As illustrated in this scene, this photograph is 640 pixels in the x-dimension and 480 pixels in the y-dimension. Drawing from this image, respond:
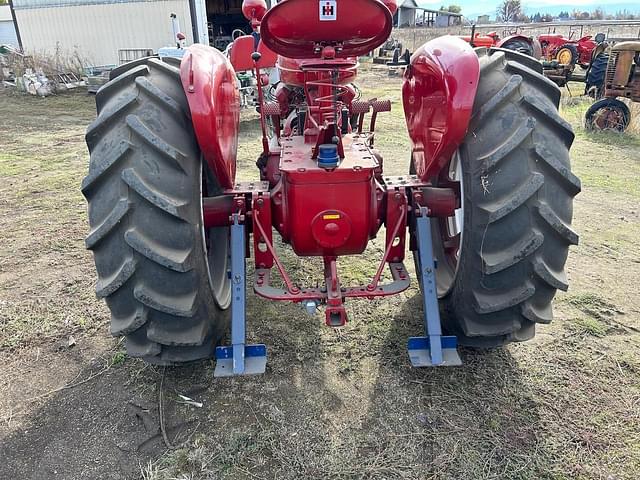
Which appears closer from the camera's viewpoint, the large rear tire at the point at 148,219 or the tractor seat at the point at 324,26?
the large rear tire at the point at 148,219

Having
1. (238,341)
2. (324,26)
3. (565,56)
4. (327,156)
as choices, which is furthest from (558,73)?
(238,341)

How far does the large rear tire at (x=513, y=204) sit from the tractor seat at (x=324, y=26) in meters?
0.61

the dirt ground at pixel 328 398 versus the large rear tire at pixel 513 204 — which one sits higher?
the large rear tire at pixel 513 204

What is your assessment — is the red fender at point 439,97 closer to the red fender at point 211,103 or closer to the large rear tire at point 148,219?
the red fender at point 211,103

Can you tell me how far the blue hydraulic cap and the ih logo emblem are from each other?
23.2 inches

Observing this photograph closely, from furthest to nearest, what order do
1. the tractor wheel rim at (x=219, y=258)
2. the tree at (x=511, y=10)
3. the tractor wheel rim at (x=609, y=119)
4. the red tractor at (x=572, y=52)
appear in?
1. the tree at (x=511, y=10)
2. the red tractor at (x=572, y=52)
3. the tractor wheel rim at (x=609, y=119)
4. the tractor wheel rim at (x=219, y=258)

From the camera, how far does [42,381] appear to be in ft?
9.67

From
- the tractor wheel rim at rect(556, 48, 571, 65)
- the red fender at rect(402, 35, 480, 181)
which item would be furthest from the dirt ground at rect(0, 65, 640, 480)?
the tractor wheel rim at rect(556, 48, 571, 65)

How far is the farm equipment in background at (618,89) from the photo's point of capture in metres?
8.55

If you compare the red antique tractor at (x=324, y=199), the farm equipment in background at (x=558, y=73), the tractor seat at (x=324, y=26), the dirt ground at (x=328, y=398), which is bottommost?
the dirt ground at (x=328, y=398)

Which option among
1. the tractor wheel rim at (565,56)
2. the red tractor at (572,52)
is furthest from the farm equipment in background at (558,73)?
the tractor wheel rim at (565,56)

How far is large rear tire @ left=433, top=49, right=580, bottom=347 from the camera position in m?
2.31

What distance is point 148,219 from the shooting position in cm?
225

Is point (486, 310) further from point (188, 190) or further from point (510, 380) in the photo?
point (188, 190)
